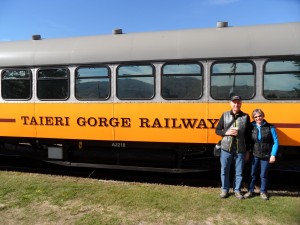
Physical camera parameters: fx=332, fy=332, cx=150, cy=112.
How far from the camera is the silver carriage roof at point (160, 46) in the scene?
626 cm

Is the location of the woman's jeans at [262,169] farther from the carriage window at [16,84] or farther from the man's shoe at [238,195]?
the carriage window at [16,84]

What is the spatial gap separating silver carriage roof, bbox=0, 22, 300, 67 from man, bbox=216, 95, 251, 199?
A: 1305mm

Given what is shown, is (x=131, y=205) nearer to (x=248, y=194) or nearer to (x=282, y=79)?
(x=248, y=194)

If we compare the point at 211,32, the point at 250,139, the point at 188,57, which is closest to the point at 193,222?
the point at 250,139

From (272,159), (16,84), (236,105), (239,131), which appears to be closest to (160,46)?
(236,105)

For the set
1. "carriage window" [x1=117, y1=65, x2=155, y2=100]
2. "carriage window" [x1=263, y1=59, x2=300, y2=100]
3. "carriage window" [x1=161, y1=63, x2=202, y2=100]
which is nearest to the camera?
"carriage window" [x1=263, y1=59, x2=300, y2=100]

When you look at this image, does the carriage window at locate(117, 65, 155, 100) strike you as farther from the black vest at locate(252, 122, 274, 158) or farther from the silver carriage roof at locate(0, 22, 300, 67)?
the black vest at locate(252, 122, 274, 158)

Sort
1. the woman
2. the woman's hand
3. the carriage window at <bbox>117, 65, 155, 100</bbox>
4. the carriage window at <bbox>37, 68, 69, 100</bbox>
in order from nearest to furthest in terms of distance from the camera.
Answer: the woman's hand
the woman
the carriage window at <bbox>117, 65, 155, 100</bbox>
the carriage window at <bbox>37, 68, 69, 100</bbox>

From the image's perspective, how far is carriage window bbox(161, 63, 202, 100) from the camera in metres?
6.46

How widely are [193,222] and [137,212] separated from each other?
891 millimetres

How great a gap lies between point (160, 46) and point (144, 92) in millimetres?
990

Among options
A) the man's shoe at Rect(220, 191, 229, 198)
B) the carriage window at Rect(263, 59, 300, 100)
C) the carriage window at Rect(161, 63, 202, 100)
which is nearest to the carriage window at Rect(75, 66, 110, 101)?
the carriage window at Rect(161, 63, 202, 100)

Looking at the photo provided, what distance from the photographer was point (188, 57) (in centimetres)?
650

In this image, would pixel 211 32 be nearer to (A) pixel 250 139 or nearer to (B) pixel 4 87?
(A) pixel 250 139
